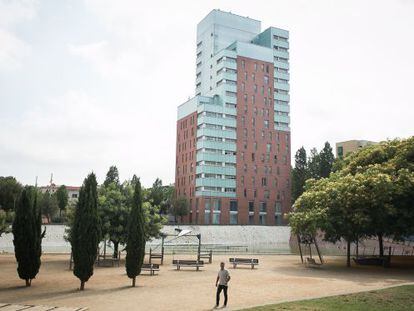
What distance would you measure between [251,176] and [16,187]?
177 feet

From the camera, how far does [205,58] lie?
111 metres

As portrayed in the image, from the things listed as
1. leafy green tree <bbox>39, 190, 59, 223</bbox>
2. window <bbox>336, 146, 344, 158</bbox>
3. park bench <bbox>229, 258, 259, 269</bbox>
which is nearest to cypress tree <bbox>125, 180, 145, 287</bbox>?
park bench <bbox>229, 258, 259, 269</bbox>

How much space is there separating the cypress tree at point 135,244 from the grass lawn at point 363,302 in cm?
903

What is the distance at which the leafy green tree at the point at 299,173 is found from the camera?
9700cm

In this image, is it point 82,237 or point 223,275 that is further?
point 82,237

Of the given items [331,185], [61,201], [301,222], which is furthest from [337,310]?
[61,201]

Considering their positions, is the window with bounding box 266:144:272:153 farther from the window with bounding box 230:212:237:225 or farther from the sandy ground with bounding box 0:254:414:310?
the sandy ground with bounding box 0:254:414:310

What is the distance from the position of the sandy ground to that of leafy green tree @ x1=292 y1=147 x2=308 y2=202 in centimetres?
6516

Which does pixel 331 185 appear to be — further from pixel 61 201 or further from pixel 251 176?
pixel 61 201

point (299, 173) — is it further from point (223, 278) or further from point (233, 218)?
point (223, 278)

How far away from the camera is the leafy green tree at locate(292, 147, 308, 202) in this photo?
97.0 meters

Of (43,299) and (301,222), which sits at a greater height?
(301,222)

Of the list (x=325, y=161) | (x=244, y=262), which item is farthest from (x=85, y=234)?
(x=325, y=161)

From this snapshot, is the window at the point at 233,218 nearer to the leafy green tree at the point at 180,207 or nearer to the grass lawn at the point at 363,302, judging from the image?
the leafy green tree at the point at 180,207
